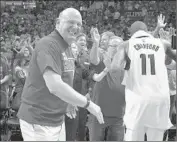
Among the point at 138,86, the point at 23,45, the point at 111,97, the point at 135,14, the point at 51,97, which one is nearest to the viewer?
the point at 51,97

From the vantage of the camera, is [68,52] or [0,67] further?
[0,67]

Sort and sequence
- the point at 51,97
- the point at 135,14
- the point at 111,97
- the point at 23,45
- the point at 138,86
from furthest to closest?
the point at 135,14
the point at 23,45
the point at 111,97
the point at 138,86
the point at 51,97

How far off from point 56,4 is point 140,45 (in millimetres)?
16246

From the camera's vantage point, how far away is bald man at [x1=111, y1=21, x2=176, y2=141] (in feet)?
13.0

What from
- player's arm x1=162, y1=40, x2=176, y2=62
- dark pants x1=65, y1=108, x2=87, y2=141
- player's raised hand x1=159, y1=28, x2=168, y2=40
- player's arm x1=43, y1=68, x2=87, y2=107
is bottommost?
dark pants x1=65, y1=108, x2=87, y2=141

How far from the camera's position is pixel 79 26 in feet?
9.46

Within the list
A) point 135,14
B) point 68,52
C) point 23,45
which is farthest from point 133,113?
point 135,14

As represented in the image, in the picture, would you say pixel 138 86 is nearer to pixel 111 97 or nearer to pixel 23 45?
pixel 111 97

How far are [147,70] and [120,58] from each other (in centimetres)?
29

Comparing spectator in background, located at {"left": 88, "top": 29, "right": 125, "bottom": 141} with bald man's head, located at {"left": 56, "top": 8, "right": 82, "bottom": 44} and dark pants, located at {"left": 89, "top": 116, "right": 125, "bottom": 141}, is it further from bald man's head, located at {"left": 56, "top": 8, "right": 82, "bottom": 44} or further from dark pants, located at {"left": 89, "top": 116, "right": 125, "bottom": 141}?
bald man's head, located at {"left": 56, "top": 8, "right": 82, "bottom": 44}

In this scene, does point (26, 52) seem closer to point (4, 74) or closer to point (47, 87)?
point (4, 74)

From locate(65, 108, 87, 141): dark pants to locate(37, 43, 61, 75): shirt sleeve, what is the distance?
266 cm

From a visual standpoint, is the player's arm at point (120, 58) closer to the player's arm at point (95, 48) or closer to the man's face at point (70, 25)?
the player's arm at point (95, 48)

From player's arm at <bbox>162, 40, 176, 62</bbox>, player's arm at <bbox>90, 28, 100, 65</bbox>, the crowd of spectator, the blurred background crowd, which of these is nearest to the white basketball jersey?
player's arm at <bbox>162, 40, 176, 62</bbox>
